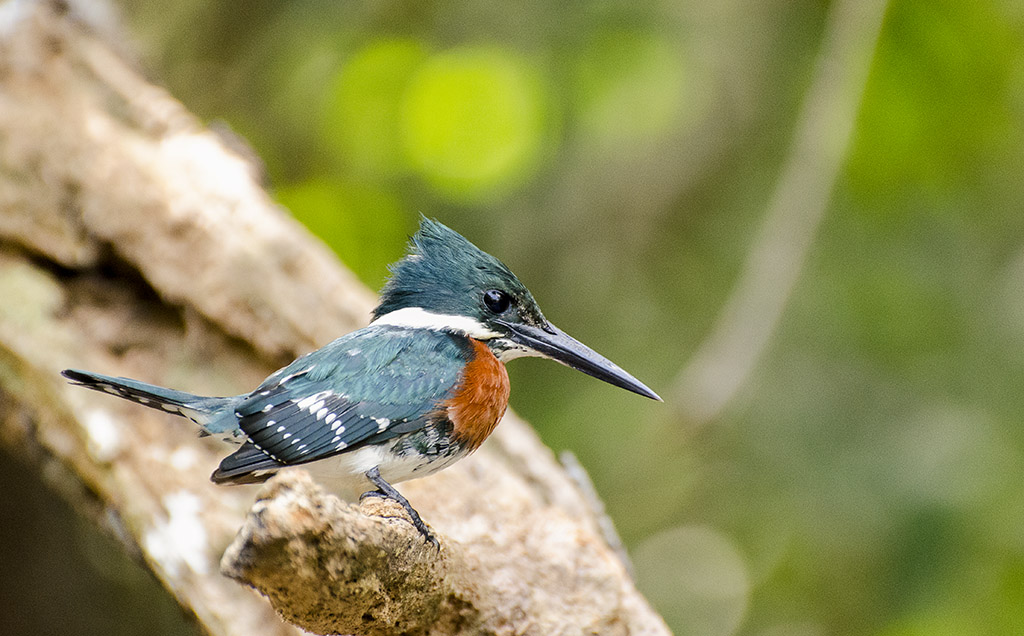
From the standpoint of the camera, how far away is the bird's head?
1973 millimetres

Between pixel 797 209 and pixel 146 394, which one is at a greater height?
pixel 797 209

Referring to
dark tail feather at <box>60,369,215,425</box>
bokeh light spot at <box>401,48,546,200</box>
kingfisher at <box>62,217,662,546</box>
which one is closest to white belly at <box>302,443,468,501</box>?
kingfisher at <box>62,217,662,546</box>

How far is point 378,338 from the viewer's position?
186cm

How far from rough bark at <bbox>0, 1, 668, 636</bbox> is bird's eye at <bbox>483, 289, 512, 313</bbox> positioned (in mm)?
507

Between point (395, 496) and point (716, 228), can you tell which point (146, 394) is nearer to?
point (395, 496)

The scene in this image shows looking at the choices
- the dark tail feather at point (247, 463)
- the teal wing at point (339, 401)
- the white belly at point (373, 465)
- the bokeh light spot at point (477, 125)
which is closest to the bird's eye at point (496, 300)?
the teal wing at point (339, 401)

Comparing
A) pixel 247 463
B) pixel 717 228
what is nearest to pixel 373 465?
pixel 247 463

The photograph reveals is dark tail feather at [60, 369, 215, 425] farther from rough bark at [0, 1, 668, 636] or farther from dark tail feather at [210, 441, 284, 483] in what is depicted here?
rough bark at [0, 1, 668, 636]

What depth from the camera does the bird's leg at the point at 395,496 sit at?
5.11ft

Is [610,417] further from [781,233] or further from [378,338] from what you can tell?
[378,338]

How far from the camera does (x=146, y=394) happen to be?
1.73 m

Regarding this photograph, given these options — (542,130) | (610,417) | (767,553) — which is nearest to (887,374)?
(767,553)

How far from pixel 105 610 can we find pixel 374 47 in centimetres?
242

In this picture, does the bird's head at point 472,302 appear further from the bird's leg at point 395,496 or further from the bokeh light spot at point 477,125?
the bokeh light spot at point 477,125
